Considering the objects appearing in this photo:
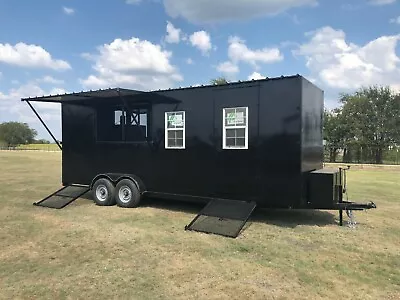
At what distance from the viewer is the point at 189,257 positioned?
570cm

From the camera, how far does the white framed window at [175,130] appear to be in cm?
898

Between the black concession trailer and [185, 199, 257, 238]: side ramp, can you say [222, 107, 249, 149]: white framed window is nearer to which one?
the black concession trailer

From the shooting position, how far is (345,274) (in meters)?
5.01

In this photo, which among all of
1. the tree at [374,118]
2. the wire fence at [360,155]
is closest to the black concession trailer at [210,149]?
the wire fence at [360,155]

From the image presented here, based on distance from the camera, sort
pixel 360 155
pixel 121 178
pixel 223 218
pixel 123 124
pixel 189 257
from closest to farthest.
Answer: pixel 189 257 → pixel 223 218 → pixel 121 178 → pixel 123 124 → pixel 360 155

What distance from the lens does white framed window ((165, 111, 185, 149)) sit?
8.98 metres

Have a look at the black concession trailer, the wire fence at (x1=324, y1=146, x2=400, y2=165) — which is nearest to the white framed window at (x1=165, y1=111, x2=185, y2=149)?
the black concession trailer

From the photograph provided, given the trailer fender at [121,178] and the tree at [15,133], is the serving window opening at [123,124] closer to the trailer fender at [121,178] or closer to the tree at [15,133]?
the trailer fender at [121,178]

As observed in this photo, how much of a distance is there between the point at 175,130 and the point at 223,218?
2.70m

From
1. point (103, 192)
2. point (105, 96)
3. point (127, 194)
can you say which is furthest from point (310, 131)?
point (103, 192)

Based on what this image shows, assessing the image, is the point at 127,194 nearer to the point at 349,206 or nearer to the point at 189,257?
the point at 189,257

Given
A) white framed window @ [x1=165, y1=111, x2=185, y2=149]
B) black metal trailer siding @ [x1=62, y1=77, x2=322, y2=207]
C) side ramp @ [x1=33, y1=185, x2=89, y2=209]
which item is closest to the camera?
black metal trailer siding @ [x1=62, y1=77, x2=322, y2=207]

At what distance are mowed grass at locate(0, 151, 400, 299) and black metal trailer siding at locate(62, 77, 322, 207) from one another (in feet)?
2.78

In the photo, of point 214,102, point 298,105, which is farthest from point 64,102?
point 298,105
